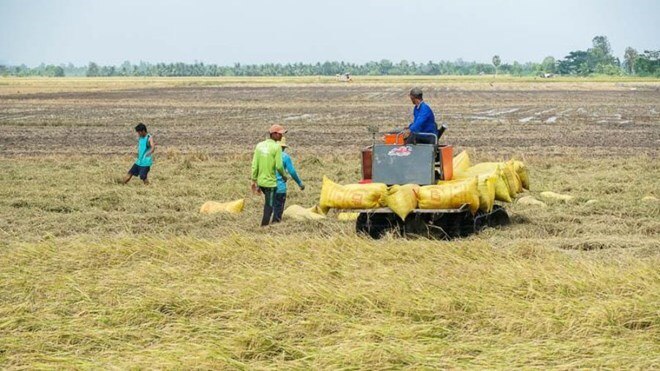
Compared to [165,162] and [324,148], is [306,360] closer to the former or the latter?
[165,162]

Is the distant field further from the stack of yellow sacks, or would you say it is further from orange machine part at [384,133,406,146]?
orange machine part at [384,133,406,146]

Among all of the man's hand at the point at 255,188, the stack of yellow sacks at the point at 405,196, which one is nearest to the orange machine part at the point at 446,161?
the stack of yellow sacks at the point at 405,196

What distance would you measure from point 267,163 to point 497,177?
115 inches

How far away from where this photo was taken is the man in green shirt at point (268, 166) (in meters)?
12.4

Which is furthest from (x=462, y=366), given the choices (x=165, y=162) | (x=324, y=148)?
(x=324, y=148)

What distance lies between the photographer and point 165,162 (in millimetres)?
20828

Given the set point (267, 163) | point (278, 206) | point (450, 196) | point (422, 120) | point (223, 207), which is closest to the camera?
point (450, 196)

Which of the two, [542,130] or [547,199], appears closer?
[547,199]

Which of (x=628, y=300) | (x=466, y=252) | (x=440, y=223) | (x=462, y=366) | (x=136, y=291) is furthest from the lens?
(x=440, y=223)

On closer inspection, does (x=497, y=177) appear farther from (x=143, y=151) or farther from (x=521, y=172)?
(x=143, y=151)

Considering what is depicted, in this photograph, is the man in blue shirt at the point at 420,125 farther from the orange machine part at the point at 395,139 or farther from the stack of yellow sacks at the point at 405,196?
the stack of yellow sacks at the point at 405,196

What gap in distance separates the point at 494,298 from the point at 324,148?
17525mm

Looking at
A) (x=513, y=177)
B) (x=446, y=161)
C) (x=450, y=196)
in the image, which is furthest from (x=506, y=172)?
(x=450, y=196)

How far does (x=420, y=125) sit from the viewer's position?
11.8 metres
